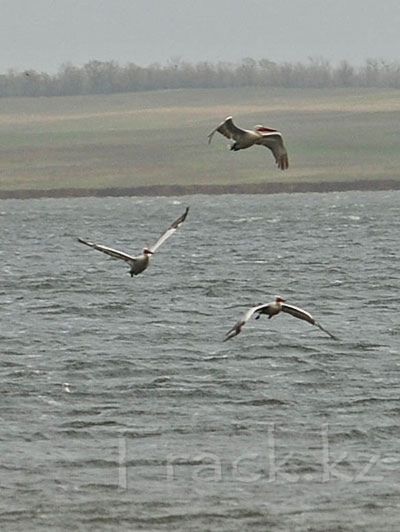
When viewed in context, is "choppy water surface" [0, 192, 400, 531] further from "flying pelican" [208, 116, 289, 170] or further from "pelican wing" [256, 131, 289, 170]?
"flying pelican" [208, 116, 289, 170]

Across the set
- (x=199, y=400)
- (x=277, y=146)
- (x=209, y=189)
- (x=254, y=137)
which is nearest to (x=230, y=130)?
(x=254, y=137)

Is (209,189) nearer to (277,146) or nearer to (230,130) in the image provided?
(277,146)

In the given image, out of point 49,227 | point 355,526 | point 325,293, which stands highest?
point 355,526

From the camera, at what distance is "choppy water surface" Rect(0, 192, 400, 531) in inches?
1138

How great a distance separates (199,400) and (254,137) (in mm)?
10229

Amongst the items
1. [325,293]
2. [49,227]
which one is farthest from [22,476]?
[49,227]

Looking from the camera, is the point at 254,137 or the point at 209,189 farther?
the point at 209,189

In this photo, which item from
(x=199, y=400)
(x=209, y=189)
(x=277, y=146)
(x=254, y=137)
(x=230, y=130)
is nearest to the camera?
(x=230, y=130)

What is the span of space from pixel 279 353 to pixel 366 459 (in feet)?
44.4

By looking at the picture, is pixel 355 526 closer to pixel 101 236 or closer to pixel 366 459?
pixel 366 459

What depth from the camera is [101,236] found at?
104 m

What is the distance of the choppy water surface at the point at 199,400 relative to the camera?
94.8 ft

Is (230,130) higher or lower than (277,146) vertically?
higher

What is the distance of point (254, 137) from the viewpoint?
1136 inches
